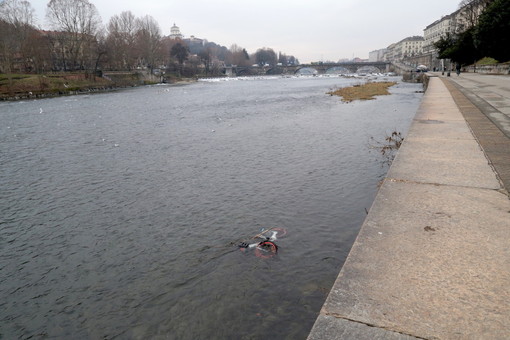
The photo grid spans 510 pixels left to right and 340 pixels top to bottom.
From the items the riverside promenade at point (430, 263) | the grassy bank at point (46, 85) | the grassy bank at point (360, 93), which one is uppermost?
the grassy bank at point (46, 85)

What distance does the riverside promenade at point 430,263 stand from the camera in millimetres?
2279

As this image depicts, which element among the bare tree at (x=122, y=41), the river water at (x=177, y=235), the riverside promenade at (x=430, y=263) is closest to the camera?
the riverside promenade at (x=430, y=263)

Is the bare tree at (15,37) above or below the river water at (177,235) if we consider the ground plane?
above

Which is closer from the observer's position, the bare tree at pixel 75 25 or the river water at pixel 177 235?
the river water at pixel 177 235

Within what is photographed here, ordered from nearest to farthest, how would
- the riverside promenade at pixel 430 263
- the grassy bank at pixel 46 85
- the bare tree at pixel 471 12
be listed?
the riverside promenade at pixel 430 263
the grassy bank at pixel 46 85
the bare tree at pixel 471 12

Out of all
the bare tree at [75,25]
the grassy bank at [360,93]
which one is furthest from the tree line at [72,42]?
the grassy bank at [360,93]

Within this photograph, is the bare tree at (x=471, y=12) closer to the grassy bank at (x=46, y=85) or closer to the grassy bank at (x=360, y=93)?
the grassy bank at (x=360, y=93)

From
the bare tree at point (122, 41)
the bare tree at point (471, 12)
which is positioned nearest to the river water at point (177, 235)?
the bare tree at point (471, 12)

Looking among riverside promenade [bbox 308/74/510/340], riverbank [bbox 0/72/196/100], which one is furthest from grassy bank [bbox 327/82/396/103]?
riverbank [bbox 0/72/196/100]

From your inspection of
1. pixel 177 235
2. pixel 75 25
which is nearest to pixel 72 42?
pixel 75 25

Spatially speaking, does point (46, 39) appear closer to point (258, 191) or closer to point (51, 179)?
point (51, 179)

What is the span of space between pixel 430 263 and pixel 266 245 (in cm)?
307

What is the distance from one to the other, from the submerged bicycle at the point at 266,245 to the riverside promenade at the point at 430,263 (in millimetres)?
2005

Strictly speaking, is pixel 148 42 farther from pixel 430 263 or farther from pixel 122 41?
pixel 430 263
